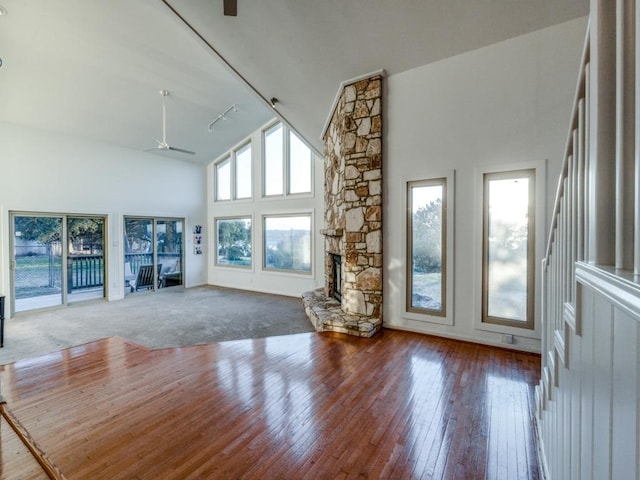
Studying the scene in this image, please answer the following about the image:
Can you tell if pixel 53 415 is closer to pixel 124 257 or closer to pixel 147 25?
pixel 147 25

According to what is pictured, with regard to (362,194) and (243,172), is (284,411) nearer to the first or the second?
(362,194)

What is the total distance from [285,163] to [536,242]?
19.5ft

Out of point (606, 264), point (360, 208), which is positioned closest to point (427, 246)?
point (360, 208)

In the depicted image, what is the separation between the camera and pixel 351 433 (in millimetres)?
2096

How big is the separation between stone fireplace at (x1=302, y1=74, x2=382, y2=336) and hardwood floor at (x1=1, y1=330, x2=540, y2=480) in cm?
70

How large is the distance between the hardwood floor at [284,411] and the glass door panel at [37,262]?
12.0 ft

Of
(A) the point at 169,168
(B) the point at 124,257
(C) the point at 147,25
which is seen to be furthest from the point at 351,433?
(A) the point at 169,168

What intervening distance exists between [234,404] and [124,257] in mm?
6694

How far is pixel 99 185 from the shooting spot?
22.9ft

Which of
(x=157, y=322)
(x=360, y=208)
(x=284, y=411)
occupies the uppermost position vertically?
(x=360, y=208)

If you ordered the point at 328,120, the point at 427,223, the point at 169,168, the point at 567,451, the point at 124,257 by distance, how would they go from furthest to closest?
the point at 169,168 → the point at 124,257 → the point at 328,120 → the point at 427,223 → the point at 567,451

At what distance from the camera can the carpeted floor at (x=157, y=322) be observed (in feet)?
14.5

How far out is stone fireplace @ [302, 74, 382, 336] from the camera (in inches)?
164

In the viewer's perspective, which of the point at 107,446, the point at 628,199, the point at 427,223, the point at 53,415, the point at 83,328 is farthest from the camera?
the point at 83,328
